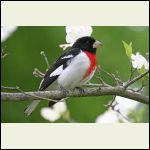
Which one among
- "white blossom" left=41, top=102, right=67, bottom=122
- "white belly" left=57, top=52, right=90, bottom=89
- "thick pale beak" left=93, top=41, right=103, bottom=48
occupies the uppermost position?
"thick pale beak" left=93, top=41, right=103, bottom=48

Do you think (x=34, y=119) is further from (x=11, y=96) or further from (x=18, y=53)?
(x=11, y=96)

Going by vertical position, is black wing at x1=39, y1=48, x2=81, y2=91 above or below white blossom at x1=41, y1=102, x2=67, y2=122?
above

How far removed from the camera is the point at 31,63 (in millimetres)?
7844

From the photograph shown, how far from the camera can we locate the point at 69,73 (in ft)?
12.2

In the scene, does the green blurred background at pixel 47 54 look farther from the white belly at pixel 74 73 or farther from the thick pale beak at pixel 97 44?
the white belly at pixel 74 73

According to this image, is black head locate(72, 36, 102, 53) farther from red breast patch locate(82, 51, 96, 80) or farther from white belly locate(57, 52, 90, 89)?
white belly locate(57, 52, 90, 89)

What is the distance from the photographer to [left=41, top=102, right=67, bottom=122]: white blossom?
351cm

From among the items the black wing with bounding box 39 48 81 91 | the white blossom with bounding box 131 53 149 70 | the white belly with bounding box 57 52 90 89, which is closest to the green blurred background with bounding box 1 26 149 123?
the black wing with bounding box 39 48 81 91

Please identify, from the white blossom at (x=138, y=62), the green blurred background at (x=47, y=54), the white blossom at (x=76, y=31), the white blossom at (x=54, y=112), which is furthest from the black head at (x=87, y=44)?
the green blurred background at (x=47, y=54)

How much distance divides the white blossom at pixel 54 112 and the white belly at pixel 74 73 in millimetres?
138

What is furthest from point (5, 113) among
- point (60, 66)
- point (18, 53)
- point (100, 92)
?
point (100, 92)

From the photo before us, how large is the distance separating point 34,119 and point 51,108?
3.85 m

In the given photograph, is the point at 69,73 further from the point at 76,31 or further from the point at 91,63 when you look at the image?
the point at 76,31

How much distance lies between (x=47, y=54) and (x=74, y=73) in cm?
396
